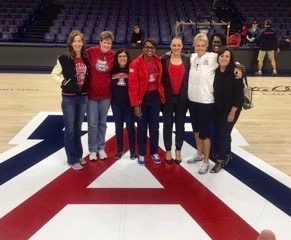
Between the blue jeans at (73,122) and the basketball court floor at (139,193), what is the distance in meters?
0.19

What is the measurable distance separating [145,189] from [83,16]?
10.3 m

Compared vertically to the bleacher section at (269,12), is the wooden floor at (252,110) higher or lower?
lower

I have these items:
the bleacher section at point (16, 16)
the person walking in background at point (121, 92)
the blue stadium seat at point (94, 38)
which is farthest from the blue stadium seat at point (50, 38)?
the person walking in background at point (121, 92)

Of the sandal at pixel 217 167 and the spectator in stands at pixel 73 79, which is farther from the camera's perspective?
the sandal at pixel 217 167

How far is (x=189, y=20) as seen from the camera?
40.3 ft

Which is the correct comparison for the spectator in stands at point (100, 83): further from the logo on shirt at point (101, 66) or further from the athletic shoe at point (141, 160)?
the athletic shoe at point (141, 160)

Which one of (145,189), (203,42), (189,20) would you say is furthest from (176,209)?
(189,20)

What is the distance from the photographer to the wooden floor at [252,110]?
4.48 metres

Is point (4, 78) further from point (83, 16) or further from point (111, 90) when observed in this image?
point (111, 90)

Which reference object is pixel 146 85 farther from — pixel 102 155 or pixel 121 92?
pixel 102 155

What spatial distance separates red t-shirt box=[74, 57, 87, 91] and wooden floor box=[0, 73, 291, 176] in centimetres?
152

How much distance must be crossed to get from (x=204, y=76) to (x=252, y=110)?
310 centimetres

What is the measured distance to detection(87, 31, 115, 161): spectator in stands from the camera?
3602mm

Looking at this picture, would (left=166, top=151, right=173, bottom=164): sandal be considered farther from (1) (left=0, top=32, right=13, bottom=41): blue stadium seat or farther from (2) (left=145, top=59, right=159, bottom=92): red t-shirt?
(1) (left=0, top=32, right=13, bottom=41): blue stadium seat
